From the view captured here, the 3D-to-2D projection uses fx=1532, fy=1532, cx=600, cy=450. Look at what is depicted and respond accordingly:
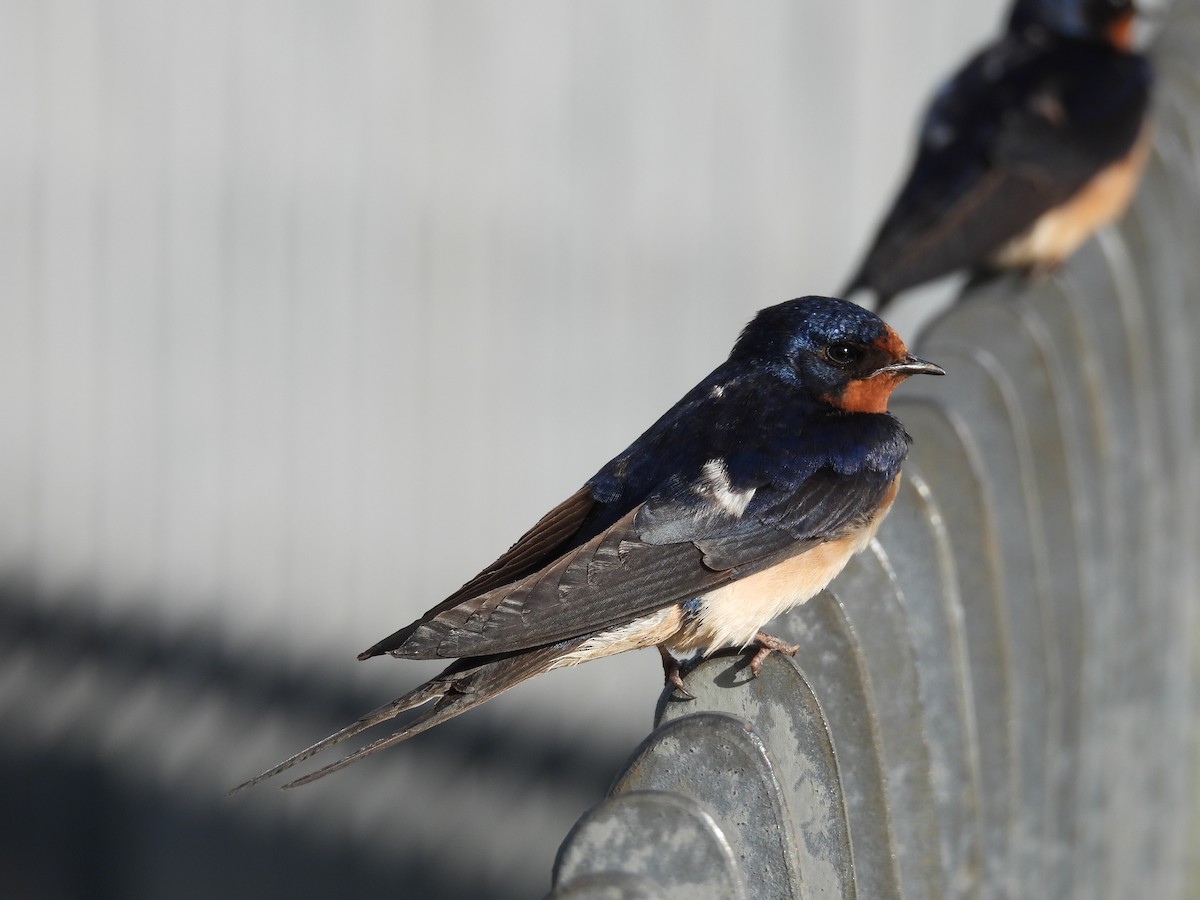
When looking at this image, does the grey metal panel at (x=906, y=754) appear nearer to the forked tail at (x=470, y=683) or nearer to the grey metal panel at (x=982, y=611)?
the grey metal panel at (x=982, y=611)

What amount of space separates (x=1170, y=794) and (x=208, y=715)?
8.50 ft

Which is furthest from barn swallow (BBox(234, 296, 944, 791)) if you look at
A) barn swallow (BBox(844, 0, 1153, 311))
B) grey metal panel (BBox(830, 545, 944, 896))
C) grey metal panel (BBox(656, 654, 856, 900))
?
barn swallow (BBox(844, 0, 1153, 311))

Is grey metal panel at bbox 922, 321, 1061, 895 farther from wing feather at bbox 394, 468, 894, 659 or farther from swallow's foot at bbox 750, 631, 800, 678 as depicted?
swallow's foot at bbox 750, 631, 800, 678

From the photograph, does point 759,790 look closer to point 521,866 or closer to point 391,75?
point 391,75

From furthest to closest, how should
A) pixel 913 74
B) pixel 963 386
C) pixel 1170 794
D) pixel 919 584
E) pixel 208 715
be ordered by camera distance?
1. pixel 913 74
2. pixel 208 715
3. pixel 1170 794
4. pixel 963 386
5. pixel 919 584

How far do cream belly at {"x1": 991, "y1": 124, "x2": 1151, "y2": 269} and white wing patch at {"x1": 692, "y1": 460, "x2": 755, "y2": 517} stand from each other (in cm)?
158

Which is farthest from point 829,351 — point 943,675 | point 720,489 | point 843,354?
point 943,675

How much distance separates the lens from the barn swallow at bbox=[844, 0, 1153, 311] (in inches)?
120

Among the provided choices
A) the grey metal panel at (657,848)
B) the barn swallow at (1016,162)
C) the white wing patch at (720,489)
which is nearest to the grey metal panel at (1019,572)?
the white wing patch at (720,489)

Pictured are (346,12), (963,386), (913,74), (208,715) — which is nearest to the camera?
(963,386)

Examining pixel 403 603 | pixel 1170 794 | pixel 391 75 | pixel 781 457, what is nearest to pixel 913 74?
pixel 391 75

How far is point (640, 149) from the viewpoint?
4203 mm

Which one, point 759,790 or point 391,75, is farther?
point 391,75

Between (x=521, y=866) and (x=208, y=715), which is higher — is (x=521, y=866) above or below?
below
